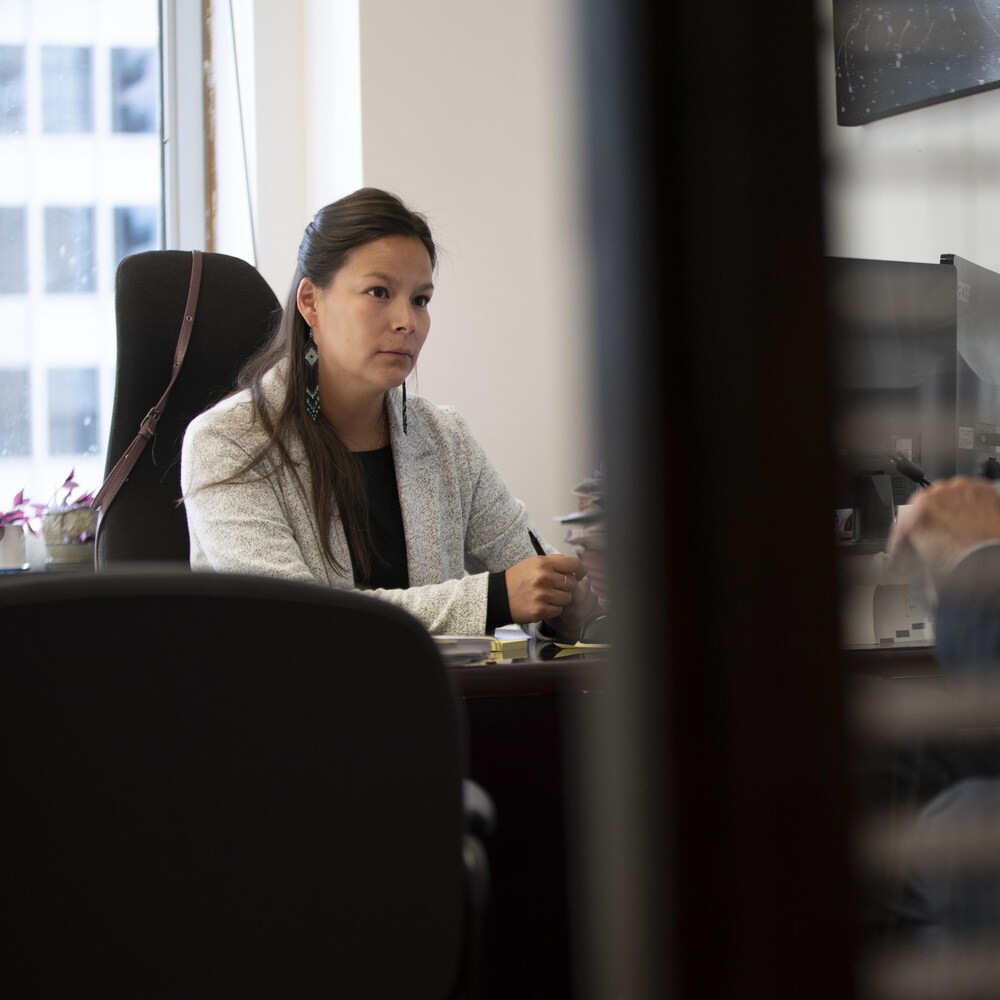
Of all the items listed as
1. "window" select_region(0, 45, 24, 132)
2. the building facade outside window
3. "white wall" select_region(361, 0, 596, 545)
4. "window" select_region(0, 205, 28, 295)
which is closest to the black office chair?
"white wall" select_region(361, 0, 596, 545)

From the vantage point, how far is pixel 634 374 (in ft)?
0.56

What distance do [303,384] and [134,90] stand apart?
173cm

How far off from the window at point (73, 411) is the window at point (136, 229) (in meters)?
0.33

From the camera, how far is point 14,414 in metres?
2.94

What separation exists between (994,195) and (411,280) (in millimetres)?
1652

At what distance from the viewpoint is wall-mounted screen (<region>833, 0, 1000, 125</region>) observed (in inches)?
6.9

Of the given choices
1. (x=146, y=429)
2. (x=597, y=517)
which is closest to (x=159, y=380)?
(x=146, y=429)

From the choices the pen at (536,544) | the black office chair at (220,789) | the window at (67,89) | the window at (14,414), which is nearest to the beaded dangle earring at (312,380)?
the pen at (536,544)

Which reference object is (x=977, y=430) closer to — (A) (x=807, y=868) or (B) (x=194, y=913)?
(A) (x=807, y=868)

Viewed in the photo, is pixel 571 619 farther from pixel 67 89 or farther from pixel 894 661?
pixel 67 89

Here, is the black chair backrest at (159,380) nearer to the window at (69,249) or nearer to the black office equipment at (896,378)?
the window at (69,249)

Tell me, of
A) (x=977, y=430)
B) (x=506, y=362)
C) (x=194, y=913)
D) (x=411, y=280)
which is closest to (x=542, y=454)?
(x=506, y=362)

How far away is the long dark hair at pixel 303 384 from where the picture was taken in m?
1.71

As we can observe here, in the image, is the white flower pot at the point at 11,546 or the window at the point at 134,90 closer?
the white flower pot at the point at 11,546
